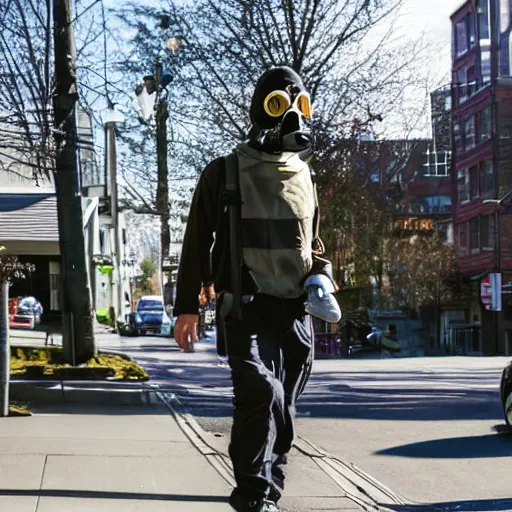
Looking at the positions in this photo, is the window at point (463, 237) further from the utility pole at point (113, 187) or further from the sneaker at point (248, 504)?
the sneaker at point (248, 504)

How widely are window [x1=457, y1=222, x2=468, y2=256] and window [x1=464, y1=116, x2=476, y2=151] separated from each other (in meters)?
3.71

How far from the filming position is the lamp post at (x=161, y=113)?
16906mm

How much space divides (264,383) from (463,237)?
41.9 meters

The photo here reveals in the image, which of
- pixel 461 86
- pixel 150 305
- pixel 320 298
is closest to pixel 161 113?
pixel 320 298

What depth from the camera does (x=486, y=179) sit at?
4288cm

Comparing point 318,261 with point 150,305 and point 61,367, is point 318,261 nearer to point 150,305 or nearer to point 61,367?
point 61,367

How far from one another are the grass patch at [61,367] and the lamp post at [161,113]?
536cm

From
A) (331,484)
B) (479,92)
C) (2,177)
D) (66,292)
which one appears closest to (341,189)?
(2,177)

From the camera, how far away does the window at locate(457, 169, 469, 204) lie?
147 ft

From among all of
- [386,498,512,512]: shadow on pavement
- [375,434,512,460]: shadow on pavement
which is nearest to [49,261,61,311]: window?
[375,434,512,460]: shadow on pavement

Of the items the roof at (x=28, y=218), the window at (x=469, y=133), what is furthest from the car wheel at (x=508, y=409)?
the window at (x=469, y=133)

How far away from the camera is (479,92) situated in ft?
140

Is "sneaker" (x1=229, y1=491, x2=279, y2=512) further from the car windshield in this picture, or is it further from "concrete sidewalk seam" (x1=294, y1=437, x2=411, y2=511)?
the car windshield

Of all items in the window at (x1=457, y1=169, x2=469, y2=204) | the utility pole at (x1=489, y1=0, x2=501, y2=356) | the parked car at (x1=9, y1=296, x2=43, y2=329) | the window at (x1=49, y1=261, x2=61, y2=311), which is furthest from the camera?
the window at (x1=457, y1=169, x2=469, y2=204)
